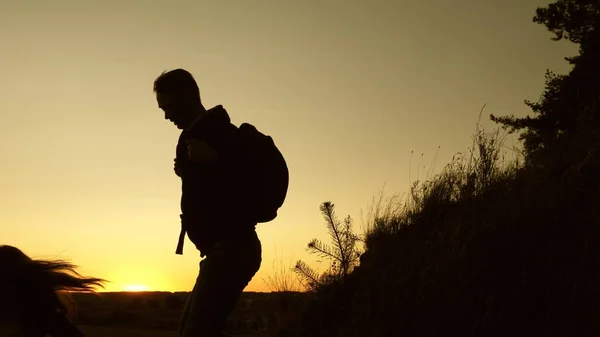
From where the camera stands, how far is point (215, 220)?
3.26 meters

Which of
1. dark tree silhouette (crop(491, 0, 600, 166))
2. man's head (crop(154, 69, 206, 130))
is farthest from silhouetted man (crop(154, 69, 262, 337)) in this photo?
dark tree silhouette (crop(491, 0, 600, 166))

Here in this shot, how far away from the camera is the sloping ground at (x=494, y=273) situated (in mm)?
4387

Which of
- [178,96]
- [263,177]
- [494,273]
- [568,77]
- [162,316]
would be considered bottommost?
[494,273]

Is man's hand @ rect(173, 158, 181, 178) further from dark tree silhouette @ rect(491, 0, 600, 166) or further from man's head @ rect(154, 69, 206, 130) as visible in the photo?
dark tree silhouette @ rect(491, 0, 600, 166)

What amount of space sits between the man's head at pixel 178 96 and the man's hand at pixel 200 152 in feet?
1.11

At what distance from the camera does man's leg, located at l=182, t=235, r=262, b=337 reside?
3.25 metres

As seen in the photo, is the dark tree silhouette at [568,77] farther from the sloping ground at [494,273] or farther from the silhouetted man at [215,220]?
the silhouetted man at [215,220]

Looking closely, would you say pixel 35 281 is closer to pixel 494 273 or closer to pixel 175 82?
pixel 175 82

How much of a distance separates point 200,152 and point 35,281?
3.41ft

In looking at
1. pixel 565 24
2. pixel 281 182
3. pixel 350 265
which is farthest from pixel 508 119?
pixel 281 182

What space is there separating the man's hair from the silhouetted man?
217 millimetres

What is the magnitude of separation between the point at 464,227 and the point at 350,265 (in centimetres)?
156

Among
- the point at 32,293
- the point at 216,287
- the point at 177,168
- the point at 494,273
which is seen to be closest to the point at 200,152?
the point at 177,168

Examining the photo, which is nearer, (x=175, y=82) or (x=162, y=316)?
(x=175, y=82)
